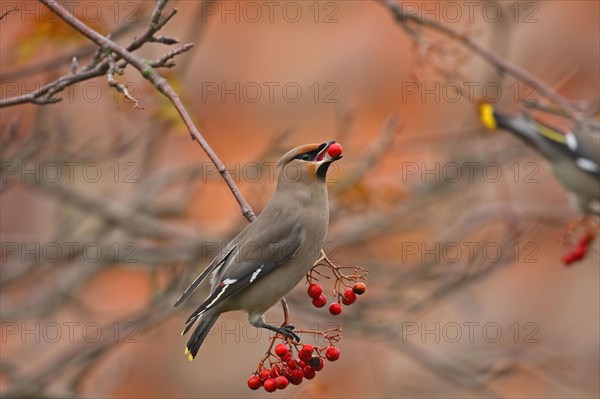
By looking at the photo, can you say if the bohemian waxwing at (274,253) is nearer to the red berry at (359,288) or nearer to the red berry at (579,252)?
the red berry at (359,288)

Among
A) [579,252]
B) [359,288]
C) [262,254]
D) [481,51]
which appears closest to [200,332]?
[262,254]

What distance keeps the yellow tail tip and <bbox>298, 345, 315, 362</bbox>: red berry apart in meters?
2.19

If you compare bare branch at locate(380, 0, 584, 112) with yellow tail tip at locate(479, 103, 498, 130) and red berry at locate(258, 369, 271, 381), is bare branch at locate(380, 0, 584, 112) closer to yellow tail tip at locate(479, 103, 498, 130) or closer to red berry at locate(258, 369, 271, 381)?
yellow tail tip at locate(479, 103, 498, 130)

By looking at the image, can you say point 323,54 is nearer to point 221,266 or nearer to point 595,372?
point 595,372

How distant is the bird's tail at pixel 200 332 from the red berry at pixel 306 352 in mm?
457

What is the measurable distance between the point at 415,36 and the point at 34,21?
1.78m

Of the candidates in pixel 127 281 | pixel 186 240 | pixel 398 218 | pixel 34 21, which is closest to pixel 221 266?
pixel 186 240

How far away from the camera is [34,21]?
426cm

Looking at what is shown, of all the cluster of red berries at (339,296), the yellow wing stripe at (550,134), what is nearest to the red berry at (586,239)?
the yellow wing stripe at (550,134)

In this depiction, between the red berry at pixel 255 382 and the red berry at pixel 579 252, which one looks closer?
the red berry at pixel 255 382

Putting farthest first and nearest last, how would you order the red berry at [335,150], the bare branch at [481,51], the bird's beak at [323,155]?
Result: the bare branch at [481,51] < the bird's beak at [323,155] < the red berry at [335,150]

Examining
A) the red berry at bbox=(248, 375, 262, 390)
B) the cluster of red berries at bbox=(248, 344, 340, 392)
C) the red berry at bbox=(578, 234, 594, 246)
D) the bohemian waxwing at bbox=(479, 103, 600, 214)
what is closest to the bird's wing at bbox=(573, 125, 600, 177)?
the bohemian waxwing at bbox=(479, 103, 600, 214)

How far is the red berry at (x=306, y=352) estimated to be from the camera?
8.86ft

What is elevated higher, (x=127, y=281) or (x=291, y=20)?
(x=291, y=20)
